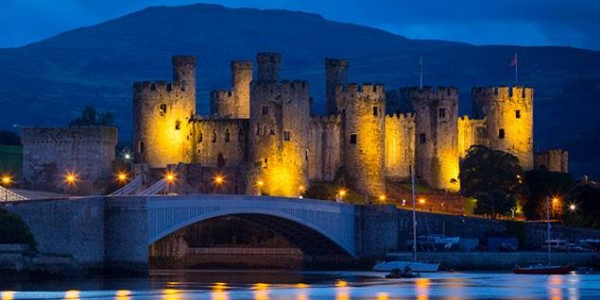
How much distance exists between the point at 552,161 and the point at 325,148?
60.9ft

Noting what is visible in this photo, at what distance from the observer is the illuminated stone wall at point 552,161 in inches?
4658

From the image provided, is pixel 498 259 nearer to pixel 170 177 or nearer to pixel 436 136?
pixel 170 177

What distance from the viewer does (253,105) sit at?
103438 mm

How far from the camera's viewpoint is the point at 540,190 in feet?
365

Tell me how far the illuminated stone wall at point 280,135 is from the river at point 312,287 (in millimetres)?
14532

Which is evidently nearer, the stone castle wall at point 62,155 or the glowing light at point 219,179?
the glowing light at point 219,179

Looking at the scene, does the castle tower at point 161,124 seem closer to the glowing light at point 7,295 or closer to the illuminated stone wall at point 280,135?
the illuminated stone wall at point 280,135

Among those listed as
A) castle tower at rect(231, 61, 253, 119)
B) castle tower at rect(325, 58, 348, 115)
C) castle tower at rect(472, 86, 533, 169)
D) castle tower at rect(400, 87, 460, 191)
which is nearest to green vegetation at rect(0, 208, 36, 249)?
castle tower at rect(325, 58, 348, 115)

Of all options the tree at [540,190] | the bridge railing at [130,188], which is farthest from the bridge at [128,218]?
the tree at [540,190]

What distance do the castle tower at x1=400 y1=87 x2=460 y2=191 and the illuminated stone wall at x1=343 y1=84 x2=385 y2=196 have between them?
13.7 feet

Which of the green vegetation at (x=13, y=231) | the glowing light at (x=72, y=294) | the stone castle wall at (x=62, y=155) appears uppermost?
the stone castle wall at (x=62, y=155)

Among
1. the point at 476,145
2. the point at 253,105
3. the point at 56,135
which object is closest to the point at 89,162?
the point at 56,135

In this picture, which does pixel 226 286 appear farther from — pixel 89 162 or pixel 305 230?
pixel 89 162

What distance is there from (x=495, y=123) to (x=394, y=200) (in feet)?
35.3
